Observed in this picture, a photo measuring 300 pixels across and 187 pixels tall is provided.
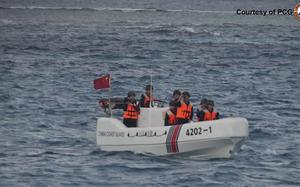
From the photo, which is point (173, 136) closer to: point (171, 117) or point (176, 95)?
point (171, 117)

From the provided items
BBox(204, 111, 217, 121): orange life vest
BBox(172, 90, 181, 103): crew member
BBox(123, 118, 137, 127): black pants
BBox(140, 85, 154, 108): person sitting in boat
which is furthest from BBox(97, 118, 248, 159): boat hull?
BBox(140, 85, 154, 108): person sitting in boat

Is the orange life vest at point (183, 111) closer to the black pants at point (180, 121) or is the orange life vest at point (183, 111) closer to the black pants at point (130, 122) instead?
the black pants at point (180, 121)

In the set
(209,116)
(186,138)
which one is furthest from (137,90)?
(186,138)

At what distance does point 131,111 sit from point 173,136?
187cm

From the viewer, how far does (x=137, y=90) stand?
4341cm

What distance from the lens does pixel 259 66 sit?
57.2 metres

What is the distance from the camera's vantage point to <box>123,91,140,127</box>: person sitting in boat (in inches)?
999

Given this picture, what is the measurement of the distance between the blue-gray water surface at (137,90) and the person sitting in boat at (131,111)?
1070mm

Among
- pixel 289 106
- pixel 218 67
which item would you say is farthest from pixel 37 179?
pixel 218 67

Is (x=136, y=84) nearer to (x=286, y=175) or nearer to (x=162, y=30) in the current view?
(x=286, y=175)

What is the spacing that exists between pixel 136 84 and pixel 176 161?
22.2 m

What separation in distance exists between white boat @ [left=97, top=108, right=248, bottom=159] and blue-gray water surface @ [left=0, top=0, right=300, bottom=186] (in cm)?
35

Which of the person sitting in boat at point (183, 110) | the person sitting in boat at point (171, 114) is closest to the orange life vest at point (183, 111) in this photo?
the person sitting in boat at point (183, 110)

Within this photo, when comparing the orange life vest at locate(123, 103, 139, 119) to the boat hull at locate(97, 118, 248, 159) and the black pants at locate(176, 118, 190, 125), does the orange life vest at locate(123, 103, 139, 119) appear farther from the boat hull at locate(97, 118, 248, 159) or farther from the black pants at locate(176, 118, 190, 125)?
the black pants at locate(176, 118, 190, 125)
